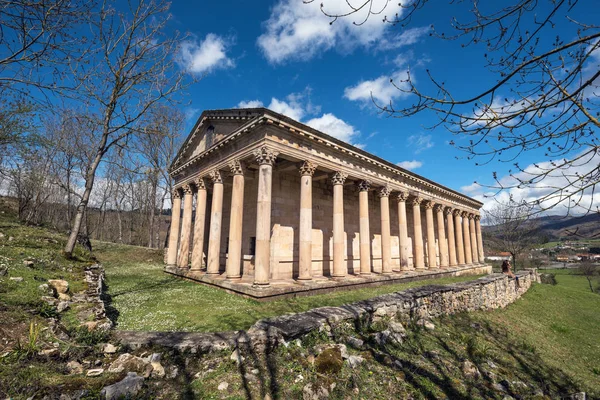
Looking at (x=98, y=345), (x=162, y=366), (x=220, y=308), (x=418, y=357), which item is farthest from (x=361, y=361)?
(x=220, y=308)

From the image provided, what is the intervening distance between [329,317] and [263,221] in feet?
21.8

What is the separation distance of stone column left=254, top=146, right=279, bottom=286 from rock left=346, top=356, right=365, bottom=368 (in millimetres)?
7037

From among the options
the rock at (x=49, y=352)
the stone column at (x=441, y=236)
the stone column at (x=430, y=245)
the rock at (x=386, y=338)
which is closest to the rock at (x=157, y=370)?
the rock at (x=49, y=352)

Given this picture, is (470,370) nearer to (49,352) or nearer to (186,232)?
(49,352)

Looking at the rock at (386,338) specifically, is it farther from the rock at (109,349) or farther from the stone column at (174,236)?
the stone column at (174,236)

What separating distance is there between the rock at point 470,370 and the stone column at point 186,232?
16.9 m

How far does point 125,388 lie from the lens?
348 cm

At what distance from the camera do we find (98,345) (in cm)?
459

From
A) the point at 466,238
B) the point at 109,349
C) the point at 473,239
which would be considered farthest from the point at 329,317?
the point at 473,239

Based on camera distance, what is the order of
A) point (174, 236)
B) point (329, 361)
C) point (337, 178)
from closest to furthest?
1. point (329, 361)
2. point (337, 178)
3. point (174, 236)

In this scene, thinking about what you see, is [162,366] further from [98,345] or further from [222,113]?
[222,113]

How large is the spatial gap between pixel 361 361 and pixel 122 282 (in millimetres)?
14047

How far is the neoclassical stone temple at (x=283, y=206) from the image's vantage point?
1283 cm

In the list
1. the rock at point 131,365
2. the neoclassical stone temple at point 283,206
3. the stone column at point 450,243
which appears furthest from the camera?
the stone column at point 450,243
